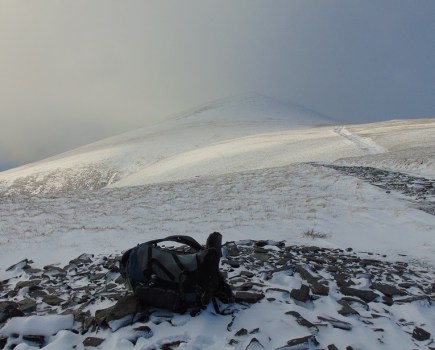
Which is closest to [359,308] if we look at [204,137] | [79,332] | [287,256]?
[287,256]

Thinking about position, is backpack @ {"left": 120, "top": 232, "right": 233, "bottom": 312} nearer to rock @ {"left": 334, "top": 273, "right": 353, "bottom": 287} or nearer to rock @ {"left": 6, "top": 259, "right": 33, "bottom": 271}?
rock @ {"left": 334, "top": 273, "right": 353, "bottom": 287}

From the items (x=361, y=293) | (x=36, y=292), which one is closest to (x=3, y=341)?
(x=36, y=292)

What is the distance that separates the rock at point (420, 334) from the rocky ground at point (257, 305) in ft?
0.05

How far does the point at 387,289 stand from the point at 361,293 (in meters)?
0.66

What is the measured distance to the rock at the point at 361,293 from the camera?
6.98 meters

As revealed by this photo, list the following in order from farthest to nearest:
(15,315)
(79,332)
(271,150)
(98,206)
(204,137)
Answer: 1. (204,137)
2. (271,150)
3. (98,206)
4. (15,315)
5. (79,332)

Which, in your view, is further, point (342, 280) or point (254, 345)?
point (342, 280)

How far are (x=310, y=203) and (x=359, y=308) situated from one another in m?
10.5

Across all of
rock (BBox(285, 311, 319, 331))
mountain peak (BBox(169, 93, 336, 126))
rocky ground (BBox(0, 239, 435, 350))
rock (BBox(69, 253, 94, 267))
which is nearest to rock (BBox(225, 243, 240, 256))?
rocky ground (BBox(0, 239, 435, 350))

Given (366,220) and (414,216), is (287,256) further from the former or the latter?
(414,216)

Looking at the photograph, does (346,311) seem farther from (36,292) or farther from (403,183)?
(403,183)

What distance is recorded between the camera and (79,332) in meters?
5.86

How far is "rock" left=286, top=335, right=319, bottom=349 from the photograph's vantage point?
5.27m

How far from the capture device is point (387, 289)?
292 inches
